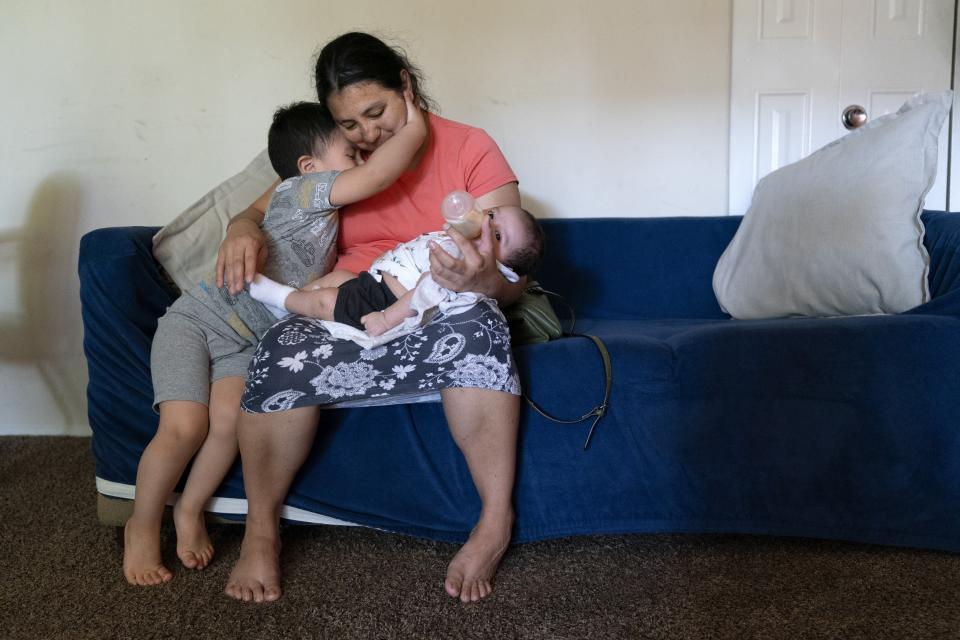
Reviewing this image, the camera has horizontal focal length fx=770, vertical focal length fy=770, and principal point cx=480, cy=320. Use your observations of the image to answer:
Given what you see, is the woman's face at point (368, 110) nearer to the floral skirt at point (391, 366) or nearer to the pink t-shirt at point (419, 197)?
the pink t-shirt at point (419, 197)

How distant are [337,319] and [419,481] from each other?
1.11ft

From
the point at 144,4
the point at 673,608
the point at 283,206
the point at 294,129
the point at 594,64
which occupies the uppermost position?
the point at 144,4

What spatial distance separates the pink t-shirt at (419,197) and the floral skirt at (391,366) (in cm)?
40

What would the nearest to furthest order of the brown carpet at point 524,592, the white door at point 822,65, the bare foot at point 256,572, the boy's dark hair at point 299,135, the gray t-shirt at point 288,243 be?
the brown carpet at point 524,592, the bare foot at point 256,572, the gray t-shirt at point 288,243, the boy's dark hair at point 299,135, the white door at point 822,65

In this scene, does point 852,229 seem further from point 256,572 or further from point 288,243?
point 256,572

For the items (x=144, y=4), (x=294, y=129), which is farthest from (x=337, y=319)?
(x=144, y=4)

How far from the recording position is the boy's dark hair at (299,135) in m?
1.64

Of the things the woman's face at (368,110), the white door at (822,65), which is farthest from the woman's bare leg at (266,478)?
the white door at (822,65)

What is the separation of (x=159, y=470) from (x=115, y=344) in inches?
11.5

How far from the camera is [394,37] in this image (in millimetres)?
2305

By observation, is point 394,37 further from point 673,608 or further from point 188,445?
point 673,608

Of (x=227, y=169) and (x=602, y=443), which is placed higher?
(x=227, y=169)

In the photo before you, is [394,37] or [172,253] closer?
[172,253]

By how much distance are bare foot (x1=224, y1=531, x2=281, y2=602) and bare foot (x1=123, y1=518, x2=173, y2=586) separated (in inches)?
5.6
